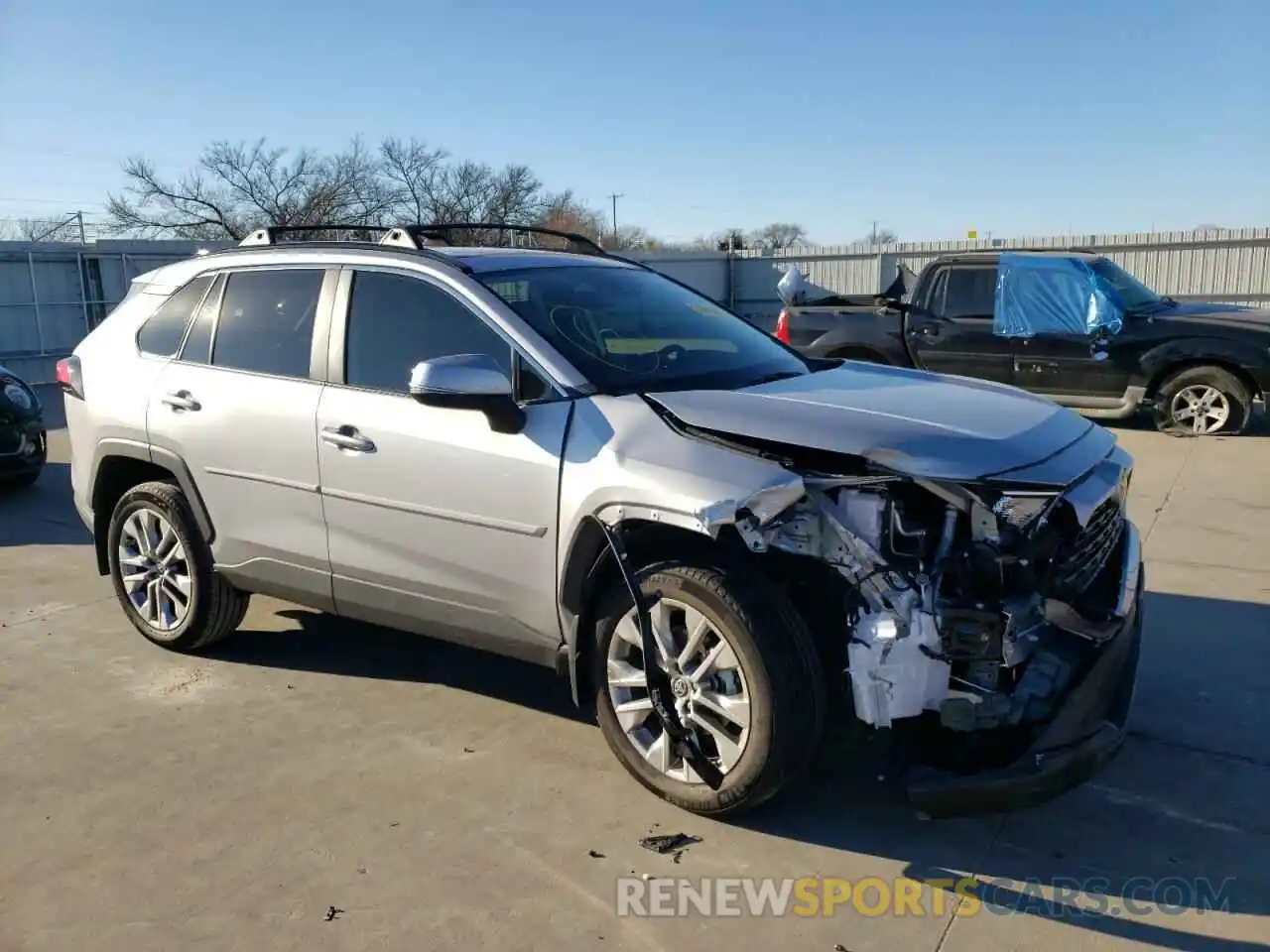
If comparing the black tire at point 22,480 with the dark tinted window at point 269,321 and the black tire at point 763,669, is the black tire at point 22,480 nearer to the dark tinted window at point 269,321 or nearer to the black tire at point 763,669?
the dark tinted window at point 269,321

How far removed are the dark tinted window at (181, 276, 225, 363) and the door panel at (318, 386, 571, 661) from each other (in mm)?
916

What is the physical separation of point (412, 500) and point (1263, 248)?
21490mm

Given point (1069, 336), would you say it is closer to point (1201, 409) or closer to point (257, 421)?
point (1201, 409)

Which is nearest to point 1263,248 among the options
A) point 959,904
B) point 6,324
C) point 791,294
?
point 791,294

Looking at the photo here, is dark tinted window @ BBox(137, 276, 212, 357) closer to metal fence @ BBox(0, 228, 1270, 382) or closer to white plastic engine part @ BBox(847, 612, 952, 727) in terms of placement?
white plastic engine part @ BBox(847, 612, 952, 727)

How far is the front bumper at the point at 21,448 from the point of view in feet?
28.2

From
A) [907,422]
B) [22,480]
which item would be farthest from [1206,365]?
[22,480]

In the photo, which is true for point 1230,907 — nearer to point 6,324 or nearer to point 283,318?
point 283,318

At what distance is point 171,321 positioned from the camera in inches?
→ 192

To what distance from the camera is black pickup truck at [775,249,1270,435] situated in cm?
1027

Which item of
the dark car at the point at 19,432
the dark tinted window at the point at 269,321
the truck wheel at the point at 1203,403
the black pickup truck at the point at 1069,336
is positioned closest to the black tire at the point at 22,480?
the dark car at the point at 19,432

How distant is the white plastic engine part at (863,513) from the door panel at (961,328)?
341 inches

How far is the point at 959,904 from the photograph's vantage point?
2.94 meters

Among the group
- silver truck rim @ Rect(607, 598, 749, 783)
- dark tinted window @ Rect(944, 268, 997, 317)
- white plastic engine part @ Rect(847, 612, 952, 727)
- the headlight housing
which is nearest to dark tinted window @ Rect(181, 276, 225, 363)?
silver truck rim @ Rect(607, 598, 749, 783)
